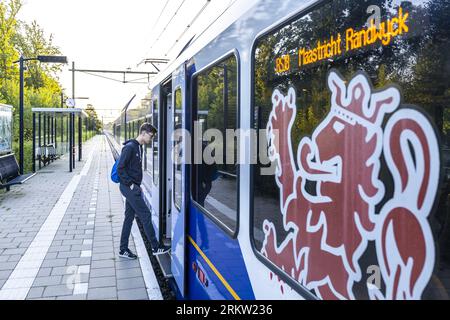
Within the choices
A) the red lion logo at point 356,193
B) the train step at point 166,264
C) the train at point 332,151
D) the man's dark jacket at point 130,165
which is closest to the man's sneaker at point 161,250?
the train step at point 166,264

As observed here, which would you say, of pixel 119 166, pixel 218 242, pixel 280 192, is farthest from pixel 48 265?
pixel 280 192

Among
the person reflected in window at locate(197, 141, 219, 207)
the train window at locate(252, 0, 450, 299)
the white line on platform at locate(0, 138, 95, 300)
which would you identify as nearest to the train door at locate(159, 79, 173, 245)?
the white line on platform at locate(0, 138, 95, 300)

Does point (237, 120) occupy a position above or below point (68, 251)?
above

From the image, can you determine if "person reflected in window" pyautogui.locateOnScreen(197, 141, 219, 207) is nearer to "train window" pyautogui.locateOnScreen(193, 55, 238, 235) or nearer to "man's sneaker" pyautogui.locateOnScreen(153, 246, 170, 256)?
"train window" pyautogui.locateOnScreen(193, 55, 238, 235)

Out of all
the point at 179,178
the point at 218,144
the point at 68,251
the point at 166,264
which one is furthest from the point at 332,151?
the point at 68,251

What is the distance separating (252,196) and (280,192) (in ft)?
1.22

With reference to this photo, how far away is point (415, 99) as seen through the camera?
4.26 ft

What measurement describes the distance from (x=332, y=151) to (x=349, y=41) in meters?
0.40

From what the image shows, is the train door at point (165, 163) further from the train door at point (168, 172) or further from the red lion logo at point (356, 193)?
the red lion logo at point (356, 193)

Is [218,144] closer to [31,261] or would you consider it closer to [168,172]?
[168,172]

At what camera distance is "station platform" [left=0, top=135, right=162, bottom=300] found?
4953 mm

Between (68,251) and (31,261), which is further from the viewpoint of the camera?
(68,251)

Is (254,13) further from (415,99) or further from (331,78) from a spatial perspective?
(415,99)

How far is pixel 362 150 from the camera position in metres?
1.47
